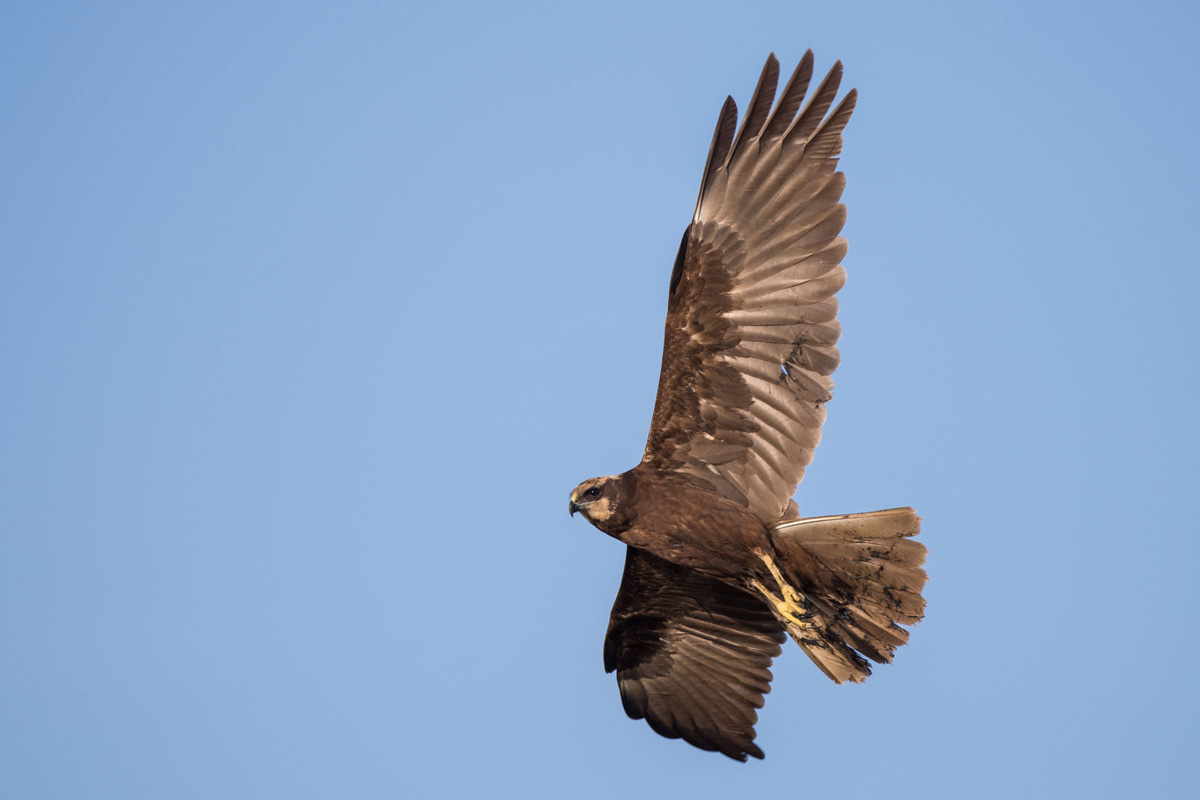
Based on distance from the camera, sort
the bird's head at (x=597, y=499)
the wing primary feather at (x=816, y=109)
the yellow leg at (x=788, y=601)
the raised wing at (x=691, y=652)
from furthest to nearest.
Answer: the raised wing at (x=691, y=652) < the bird's head at (x=597, y=499) < the yellow leg at (x=788, y=601) < the wing primary feather at (x=816, y=109)

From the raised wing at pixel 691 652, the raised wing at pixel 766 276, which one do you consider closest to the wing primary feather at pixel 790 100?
the raised wing at pixel 766 276

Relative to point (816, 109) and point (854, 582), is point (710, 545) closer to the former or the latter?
point (854, 582)

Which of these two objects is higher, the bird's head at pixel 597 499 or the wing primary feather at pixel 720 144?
the wing primary feather at pixel 720 144

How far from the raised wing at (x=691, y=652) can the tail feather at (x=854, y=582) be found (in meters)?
1.55

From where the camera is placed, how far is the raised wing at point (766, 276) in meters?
7.86

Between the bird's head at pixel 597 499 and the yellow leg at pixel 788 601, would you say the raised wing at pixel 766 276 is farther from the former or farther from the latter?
the bird's head at pixel 597 499

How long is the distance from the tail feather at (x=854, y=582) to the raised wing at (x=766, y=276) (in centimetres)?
43

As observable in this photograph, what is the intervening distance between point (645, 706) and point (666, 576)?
125 centimetres

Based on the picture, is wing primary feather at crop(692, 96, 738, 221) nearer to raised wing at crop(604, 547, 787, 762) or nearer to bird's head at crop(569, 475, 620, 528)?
bird's head at crop(569, 475, 620, 528)

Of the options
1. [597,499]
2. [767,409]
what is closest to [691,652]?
[597,499]

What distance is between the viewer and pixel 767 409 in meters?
8.26

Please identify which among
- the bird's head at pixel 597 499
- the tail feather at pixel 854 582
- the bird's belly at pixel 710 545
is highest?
the bird's head at pixel 597 499

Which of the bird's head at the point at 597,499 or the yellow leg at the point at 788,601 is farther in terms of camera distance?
the bird's head at the point at 597,499

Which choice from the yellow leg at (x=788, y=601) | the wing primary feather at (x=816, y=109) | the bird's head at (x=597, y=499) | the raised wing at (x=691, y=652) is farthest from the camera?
the raised wing at (x=691, y=652)
